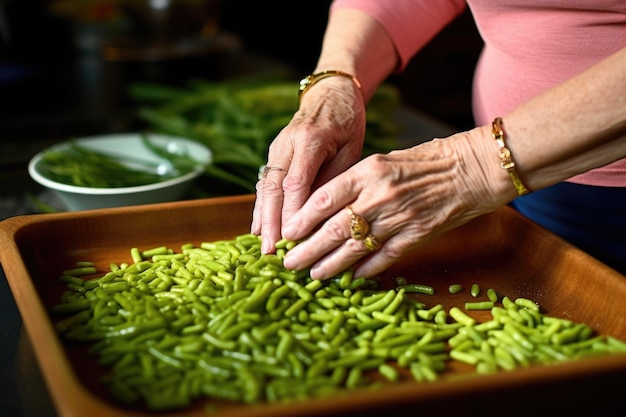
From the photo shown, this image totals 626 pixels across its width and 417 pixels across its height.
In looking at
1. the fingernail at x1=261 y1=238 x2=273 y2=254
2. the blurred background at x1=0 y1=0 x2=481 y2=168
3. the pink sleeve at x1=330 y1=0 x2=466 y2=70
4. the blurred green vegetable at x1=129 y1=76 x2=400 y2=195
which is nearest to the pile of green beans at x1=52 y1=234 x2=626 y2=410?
the fingernail at x1=261 y1=238 x2=273 y2=254

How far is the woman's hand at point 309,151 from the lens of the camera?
4.94 ft

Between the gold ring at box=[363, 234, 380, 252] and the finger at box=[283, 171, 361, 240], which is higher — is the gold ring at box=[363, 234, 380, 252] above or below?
below

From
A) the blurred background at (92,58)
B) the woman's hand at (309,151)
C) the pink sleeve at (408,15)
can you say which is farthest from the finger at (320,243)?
the blurred background at (92,58)

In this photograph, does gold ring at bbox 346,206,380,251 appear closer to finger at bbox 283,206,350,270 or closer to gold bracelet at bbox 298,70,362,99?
finger at bbox 283,206,350,270

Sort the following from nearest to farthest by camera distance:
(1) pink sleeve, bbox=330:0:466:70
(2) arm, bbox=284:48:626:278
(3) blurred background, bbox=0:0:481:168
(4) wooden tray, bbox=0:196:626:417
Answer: (4) wooden tray, bbox=0:196:626:417
(2) arm, bbox=284:48:626:278
(1) pink sleeve, bbox=330:0:466:70
(3) blurred background, bbox=0:0:481:168

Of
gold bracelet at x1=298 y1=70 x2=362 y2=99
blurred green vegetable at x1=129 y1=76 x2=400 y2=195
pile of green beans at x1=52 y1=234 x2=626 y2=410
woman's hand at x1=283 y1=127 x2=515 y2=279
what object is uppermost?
gold bracelet at x1=298 y1=70 x2=362 y2=99

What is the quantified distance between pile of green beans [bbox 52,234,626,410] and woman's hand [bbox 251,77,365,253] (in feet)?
0.26

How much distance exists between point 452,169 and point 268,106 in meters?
Result: 1.44

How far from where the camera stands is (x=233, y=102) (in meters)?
2.69

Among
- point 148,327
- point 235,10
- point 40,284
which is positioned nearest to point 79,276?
point 40,284

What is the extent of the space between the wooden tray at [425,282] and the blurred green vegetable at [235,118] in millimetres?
447

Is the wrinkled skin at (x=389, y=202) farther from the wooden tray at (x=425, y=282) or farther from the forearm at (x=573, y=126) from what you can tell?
the wooden tray at (x=425, y=282)

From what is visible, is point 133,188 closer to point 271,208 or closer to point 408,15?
point 271,208

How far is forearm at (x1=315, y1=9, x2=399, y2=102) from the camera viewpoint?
1.85 meters
